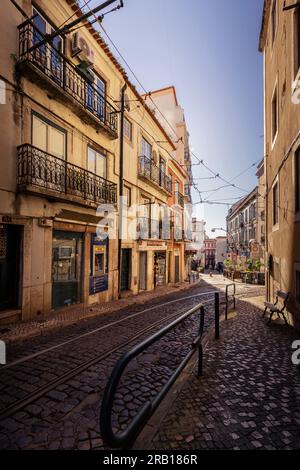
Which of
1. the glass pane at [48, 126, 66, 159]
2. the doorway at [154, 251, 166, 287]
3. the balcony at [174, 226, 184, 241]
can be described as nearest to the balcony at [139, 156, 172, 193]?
the balcony at [174, 226, 184, 241]

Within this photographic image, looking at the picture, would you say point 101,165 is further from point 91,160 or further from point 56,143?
point 56,143

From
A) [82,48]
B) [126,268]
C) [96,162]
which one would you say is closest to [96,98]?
[82,48]

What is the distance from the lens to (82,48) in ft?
33.4

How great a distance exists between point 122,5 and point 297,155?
589cm

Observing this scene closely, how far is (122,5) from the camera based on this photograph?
191 inches

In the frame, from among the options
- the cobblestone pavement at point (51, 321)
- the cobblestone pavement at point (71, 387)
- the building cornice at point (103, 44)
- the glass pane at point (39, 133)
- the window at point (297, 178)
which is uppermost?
the building cornice at point (103, 44)

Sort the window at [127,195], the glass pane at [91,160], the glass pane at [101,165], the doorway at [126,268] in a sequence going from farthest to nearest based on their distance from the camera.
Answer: the doorway at [126,268]
the window at [127,195]
the glass pane at [101,165]
the glass pane at [91,160]

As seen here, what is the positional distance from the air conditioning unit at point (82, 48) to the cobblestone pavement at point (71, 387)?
1016 centimetres

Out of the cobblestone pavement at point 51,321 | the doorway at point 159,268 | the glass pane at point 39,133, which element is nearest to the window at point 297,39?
the glass pane at point 39,133

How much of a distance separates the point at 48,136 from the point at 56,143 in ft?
1.41

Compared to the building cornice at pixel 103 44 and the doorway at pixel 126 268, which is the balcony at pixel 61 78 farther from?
the doorway at pixel 126 268

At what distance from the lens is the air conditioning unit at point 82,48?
32.2 ft

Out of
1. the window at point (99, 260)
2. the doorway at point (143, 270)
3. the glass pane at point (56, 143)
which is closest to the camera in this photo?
the glass pane at point (56, 143)
